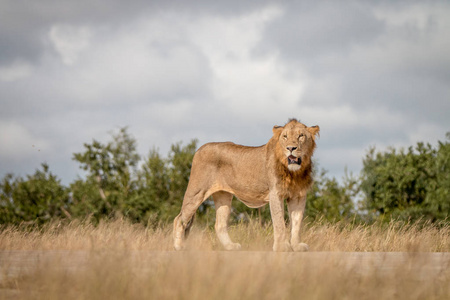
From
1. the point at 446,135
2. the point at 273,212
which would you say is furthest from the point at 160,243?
the point at 446,135

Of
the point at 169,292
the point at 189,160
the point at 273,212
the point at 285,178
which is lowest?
the point at 169,292

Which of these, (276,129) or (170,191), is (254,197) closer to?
(276,129)

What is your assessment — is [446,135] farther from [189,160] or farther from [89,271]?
[89,271]

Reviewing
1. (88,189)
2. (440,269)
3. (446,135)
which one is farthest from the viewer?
(88,189)

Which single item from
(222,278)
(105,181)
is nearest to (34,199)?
(105,181)

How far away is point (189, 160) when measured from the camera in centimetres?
2838

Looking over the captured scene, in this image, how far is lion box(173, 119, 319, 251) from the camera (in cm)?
713

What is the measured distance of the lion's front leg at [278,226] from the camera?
7.00 meters

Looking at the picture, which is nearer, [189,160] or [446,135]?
[446,135]

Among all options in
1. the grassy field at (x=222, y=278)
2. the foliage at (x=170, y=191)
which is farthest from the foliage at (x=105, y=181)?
the grassy field at (x=222, y=278)

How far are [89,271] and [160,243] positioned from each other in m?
4.39

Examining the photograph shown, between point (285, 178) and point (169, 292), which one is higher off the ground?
point (285, 178)

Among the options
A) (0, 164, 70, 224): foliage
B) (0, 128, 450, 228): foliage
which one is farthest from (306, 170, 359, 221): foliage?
(0, 164, 70, 224): foliage

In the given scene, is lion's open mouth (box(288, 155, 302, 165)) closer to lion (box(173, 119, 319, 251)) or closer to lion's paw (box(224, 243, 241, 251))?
lion (box(173, 119, 319, 251))
